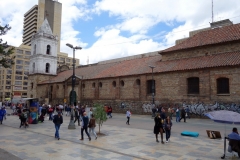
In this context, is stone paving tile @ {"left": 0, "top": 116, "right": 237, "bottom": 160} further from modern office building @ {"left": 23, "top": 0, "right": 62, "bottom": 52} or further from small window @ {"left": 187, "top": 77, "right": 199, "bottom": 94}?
modern office building @ {"left": 23, "top": 0, "right": 62, "bottom": 52}

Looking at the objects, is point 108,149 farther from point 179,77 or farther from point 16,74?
point 16,74

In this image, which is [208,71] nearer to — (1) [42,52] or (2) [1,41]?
(2) [1,41]

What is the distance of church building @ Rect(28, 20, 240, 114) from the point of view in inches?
908

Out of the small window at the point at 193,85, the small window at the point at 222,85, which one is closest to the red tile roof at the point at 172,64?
the small window at the point at 193,85

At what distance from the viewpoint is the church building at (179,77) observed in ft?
75.7

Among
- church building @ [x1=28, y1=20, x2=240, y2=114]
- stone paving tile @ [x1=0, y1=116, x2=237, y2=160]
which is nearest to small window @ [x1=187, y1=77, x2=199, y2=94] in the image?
church building @ [x1=28, y1=20, x2=240, y2=114]

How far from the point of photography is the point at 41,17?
96812mm

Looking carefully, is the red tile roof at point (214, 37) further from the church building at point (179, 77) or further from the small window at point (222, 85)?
the small window at point (222, 85)

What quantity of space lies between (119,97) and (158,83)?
24.7 feet

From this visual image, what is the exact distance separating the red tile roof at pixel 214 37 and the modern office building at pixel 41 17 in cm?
8261

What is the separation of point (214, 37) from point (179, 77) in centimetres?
735

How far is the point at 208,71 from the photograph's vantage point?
2367 centimetres

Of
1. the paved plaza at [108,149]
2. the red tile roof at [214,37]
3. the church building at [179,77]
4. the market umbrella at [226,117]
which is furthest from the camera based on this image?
the red tile roof at [214,37]

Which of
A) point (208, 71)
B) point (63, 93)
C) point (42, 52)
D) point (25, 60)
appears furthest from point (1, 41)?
point (25, 60)
